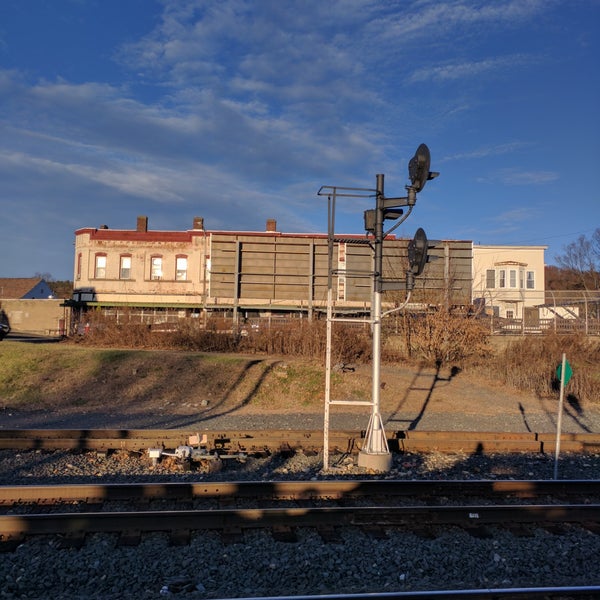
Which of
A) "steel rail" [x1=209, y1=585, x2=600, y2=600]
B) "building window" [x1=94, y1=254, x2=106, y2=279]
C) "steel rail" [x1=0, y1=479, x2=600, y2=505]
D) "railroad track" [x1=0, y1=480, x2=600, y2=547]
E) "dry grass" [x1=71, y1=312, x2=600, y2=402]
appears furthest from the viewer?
"building window" [x1=94, y1=254, x2=106, y2=279]

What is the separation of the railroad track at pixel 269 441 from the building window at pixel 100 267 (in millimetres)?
28661

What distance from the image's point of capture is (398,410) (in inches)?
630

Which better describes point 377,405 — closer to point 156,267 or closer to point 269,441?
point 269,441

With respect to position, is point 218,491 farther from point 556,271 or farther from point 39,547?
point 556,271

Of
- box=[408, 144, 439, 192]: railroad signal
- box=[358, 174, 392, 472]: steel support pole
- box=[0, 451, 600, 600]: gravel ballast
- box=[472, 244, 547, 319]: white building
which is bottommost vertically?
box=[0, 451, 600, 600]: gravel ballast

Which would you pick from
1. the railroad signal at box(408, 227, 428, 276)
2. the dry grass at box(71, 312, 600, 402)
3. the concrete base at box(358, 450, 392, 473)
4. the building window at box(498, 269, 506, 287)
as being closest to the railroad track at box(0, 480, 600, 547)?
the concrete base at box(358, 450, 392, 473)

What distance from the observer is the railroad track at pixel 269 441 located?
10156mm

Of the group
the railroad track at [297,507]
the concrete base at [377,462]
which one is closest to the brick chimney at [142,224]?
the concrete base at [377,462]

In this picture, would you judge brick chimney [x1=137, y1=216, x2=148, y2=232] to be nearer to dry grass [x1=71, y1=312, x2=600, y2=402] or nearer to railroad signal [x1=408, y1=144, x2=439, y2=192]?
dry grass [x1=71, y1=312, x2=600, y2=402]

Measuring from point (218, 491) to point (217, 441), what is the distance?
9.73 feet

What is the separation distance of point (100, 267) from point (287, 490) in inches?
1344

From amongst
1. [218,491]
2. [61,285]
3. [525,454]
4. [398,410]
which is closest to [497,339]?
[398,410]

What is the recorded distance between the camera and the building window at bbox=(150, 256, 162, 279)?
3809 centimetres

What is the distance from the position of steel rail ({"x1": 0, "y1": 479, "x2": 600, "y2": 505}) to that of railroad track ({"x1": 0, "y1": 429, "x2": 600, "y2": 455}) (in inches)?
101
